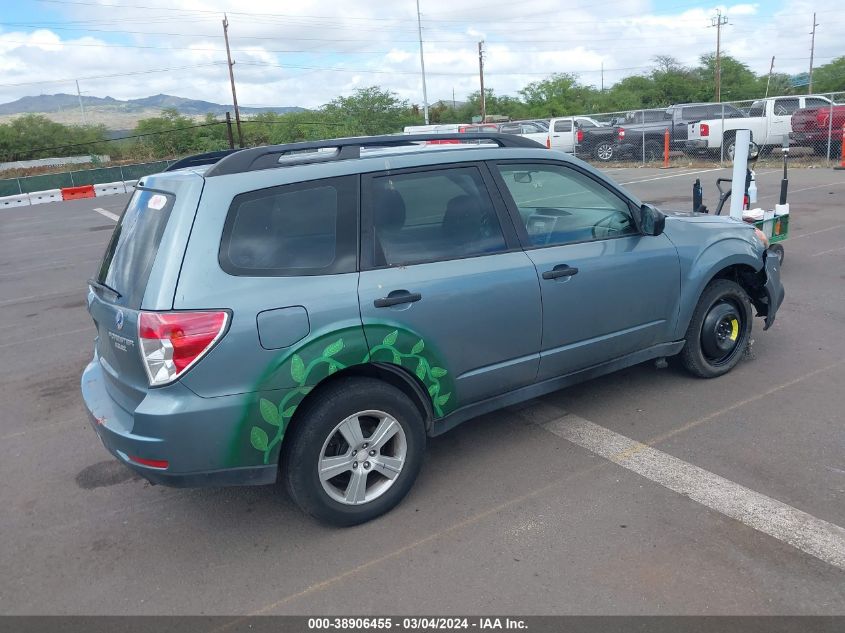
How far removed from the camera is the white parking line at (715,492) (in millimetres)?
3225

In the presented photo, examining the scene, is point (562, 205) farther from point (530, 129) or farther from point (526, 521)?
point (530, 129)

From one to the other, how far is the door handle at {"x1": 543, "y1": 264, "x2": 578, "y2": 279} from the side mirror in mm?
674

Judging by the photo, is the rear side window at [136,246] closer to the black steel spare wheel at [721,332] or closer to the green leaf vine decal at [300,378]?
the green leaf vine decal at [300,378]

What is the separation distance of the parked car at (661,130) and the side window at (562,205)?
66.2 ft

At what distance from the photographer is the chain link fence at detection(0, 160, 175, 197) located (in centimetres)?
2950

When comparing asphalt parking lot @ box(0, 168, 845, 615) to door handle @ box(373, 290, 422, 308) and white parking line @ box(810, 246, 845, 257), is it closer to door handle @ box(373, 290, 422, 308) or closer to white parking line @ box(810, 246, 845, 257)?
door handle @ box(373, 290, 422, 308)

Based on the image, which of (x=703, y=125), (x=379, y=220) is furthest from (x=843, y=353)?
(x=703, y=125)

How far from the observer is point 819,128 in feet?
64.1

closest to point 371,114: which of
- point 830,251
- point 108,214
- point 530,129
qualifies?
point 530,129

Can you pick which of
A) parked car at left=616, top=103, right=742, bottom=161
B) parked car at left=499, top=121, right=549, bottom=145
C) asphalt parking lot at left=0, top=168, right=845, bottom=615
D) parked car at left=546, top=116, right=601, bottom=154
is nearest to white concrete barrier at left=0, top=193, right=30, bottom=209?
parked car at left=499, top=121, right=549, bottom=145

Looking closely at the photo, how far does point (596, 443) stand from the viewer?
4.29 metres

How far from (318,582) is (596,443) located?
189 cm

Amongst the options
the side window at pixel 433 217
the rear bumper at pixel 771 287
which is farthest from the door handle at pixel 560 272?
the rear bumper at pixel 771 287

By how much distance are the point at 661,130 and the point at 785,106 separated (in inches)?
152
